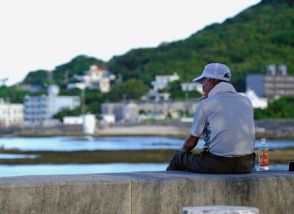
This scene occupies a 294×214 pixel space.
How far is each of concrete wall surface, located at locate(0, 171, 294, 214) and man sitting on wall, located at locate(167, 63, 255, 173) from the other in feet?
0.51

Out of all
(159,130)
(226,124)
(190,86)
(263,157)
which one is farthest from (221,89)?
(190,86)

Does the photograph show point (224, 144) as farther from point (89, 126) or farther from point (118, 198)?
point (89, 126)

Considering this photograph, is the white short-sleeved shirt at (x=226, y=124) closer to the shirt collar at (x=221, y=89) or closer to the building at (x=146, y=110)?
the shirt collar at (x=221, y=89)

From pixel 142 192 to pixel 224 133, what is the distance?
92 cm

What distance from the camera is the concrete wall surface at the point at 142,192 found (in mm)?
6461

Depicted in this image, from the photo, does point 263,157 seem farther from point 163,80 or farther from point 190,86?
point 163,80

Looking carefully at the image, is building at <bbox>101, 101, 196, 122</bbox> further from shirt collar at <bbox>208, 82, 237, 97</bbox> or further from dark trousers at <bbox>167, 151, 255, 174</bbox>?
dark trousers at <bbox>167, 151, 255, 174</bbox>

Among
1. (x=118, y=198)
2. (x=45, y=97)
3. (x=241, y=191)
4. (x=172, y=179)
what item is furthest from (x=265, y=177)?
(x=45, y=97)

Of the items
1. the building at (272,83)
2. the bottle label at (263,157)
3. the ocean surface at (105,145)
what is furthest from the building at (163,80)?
the bottle label at (263,157)

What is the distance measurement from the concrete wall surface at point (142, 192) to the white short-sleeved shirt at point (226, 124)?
0.25m

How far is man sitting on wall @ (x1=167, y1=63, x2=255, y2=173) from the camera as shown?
24.4 feet

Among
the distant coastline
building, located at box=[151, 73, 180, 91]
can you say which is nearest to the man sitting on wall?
the distant coastline

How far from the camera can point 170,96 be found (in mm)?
190500

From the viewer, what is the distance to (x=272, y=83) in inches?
6767
